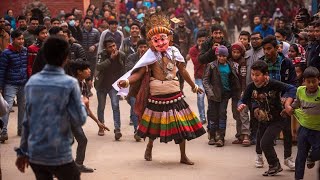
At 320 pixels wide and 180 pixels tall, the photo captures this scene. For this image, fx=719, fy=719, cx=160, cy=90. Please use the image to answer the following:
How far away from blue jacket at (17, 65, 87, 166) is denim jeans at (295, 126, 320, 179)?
3.06 m

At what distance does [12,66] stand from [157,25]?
8.96 ft

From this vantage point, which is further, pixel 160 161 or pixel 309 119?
pixel 160 161

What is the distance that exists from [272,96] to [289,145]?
2.99 ft

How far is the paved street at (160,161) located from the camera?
8.82 metres

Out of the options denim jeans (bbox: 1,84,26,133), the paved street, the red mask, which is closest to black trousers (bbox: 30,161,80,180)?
the paved street

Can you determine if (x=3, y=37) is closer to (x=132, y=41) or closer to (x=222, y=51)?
(x=132, y=41)

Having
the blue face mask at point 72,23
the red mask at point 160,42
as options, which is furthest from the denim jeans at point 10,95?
the blue face mask at point 72,23

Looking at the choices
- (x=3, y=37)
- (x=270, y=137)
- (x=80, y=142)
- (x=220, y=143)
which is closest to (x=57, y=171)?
(x=80, y=142)

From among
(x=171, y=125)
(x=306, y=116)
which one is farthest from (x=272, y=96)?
(x=171, y=125)

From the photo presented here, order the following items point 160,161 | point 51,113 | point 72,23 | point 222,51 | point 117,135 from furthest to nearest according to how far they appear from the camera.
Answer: point 72,23 < point 117,135 < point 222,51 < point 160,161 < point 51,113

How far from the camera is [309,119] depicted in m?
7.89

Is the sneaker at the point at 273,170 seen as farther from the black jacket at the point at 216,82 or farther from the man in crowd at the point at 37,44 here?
the man in crowd at the point at 37,44

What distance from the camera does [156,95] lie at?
9.39 meters

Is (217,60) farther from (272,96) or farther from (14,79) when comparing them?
(14,79)
